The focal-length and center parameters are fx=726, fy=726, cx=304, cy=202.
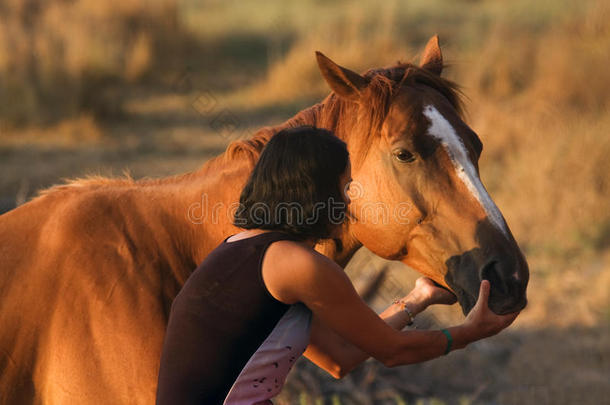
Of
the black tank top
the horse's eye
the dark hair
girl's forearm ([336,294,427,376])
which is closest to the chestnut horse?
the horse's eye

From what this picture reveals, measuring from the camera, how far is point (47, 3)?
11.7 metres

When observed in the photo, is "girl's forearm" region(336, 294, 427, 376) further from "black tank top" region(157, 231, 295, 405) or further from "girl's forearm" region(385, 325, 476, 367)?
"black tank top" region(157, 231, 295, 405)

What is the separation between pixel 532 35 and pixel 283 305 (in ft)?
31.5

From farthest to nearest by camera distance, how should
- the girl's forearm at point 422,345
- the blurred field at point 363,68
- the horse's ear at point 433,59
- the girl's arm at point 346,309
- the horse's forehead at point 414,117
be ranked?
the blurred field at point 363,68
the horse's ear at point 433,59
the horse's forehead at point 414,117
the girl's forearm at point 422,345
the girl's arm at point 346,309

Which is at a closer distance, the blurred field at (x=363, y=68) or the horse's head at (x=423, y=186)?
the horse's head at (x=423, y=186)

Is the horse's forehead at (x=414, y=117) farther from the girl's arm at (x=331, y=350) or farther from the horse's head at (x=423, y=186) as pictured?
the girl's arm at (x=331, y=350)

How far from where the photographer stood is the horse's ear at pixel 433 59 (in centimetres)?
256

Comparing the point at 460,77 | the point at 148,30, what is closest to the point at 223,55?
the point at 148,30

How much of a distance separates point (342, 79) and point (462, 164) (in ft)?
1.54

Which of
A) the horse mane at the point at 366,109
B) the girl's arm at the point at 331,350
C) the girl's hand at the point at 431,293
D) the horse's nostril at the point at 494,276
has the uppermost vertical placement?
the horse mane at the point at 366,109

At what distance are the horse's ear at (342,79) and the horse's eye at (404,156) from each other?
0.24 m

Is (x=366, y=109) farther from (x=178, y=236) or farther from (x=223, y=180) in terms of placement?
(x=178, y=236)

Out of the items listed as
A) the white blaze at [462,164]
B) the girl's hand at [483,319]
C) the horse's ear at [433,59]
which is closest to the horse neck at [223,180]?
the white blaze at [462,164]

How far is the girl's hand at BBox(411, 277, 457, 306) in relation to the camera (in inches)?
88.7
